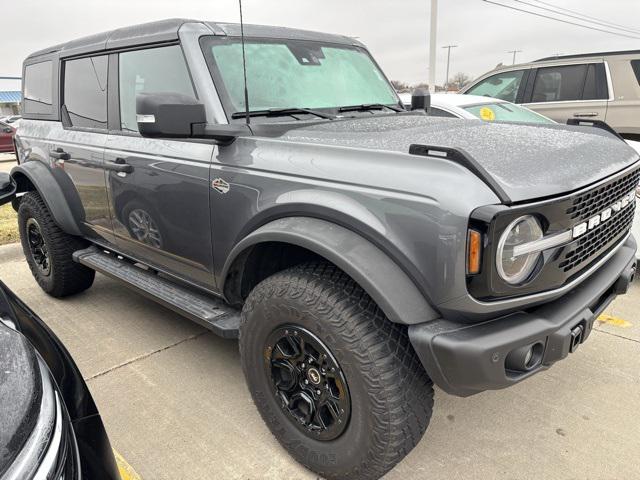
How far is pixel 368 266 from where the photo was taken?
1798 mm

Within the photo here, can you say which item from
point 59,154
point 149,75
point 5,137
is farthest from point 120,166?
point 5,137

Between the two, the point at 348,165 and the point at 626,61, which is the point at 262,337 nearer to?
the point at 348,165

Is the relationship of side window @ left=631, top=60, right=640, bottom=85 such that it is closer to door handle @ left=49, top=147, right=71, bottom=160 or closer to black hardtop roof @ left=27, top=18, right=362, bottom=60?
black hardtop roof @ left=27, top=18, right=362, bottom=60

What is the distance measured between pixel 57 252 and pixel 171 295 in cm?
159

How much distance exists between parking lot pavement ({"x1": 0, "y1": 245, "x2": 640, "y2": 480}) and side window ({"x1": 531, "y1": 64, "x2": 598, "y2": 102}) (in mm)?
4886

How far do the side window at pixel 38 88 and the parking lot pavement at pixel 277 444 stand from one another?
5.98ft

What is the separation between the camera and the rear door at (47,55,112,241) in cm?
330

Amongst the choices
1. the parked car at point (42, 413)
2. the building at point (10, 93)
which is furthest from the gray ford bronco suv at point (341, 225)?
the building at point (10, 93)

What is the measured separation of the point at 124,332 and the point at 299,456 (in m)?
1.94

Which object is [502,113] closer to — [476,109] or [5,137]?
[476,109]

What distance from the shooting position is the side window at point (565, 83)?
7.43 meters

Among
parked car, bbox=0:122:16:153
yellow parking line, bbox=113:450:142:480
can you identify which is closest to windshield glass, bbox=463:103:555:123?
yellow parking line, bbox=113:450:142:480

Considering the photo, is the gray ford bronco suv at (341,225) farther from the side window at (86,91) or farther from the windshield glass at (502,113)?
the windshield glass at (502,113)

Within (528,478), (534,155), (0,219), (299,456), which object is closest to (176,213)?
(299,456)
